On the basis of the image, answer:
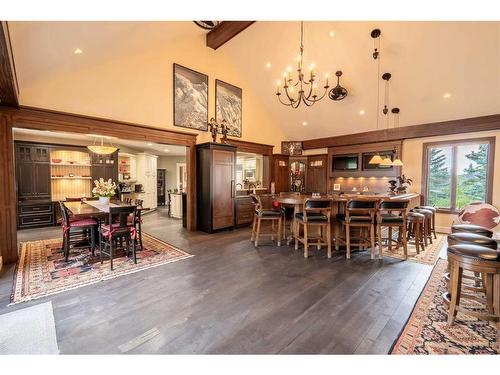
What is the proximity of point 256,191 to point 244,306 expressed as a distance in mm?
4991

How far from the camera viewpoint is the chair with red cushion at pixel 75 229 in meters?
3.61

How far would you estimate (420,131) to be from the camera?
582cm

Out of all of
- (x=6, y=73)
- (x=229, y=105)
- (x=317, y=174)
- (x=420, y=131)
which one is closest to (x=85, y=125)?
(x=6, y=73)

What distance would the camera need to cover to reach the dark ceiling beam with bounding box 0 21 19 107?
1721mm

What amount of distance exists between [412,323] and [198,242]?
3.67m

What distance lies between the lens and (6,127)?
337 cm

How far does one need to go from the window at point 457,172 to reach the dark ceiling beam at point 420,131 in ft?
0.95

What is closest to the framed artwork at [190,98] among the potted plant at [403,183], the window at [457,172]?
the potted plant at [403,183]

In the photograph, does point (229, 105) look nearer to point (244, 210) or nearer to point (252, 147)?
point (252, 147)

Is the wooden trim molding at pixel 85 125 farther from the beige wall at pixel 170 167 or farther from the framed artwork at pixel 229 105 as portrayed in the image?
the beige wall at pixel 170 167

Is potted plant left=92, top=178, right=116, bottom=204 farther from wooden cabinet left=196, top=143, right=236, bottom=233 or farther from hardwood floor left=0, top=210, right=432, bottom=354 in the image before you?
wooden cabinet left=196, top=143, right=236, bottom=233
